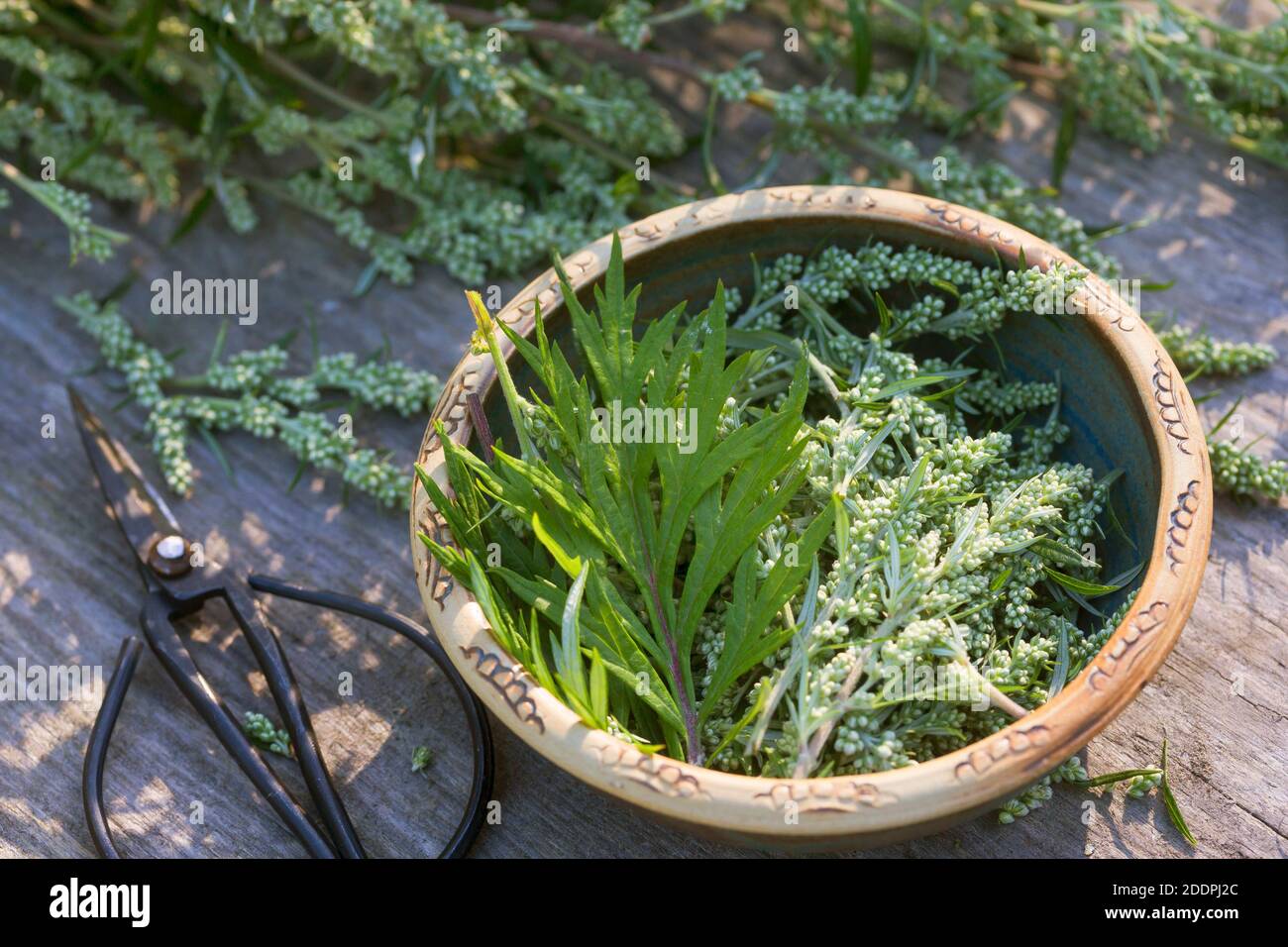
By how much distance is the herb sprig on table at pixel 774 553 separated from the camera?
2.71 feet

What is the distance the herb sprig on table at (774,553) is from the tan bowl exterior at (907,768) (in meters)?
0.03

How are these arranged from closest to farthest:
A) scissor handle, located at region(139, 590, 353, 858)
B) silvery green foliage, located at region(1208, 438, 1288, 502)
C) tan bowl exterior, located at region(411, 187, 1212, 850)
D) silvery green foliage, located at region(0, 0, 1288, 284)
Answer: tan bowl exterior, located at region(411, 187, 1212, 850)
scissor handle, located at region(139, 590, 353, 858)
silvery green foliage, located at region(1208, 438, 1288, 502)
silvery green foliage, located at region(0, 0, 1288, 284)

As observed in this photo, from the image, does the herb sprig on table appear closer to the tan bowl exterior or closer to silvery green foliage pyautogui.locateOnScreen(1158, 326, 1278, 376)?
the tan bowl exterior

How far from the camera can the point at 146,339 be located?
4.22 ft

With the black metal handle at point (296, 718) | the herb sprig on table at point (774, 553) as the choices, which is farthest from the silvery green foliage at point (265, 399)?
the herb sprig on table at point (774, 553)

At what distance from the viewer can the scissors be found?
955mm

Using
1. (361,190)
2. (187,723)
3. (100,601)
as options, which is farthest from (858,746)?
(361,190)

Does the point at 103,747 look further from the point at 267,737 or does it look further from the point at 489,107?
the point at 489,107

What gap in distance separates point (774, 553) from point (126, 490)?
0.64 meters

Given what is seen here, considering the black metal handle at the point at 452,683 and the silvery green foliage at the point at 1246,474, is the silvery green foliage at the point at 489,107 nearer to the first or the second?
the silvery green foliage at the point at 1246,474

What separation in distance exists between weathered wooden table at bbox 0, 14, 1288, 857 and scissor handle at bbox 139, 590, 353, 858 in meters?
0.05

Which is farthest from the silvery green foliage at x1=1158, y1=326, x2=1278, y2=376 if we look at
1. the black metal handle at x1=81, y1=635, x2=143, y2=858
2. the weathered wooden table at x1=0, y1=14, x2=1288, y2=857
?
the black metal handle at x1=81, y1=635, x2=143, y2=858

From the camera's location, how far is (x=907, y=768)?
2.46ft
